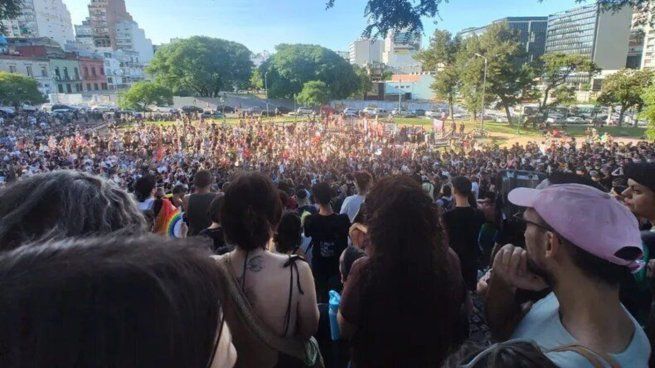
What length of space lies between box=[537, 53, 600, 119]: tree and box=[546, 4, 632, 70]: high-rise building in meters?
44.7

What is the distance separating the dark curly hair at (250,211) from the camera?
76.7 inches

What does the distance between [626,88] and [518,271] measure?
4015 centimetres

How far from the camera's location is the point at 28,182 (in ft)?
4.50

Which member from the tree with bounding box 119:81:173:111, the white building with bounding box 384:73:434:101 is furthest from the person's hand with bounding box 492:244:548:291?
the white building with bounding box 384:73:434:101

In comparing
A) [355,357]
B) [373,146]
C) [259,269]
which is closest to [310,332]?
[355,357]

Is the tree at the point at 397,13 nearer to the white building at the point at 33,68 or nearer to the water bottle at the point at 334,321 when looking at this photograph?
the water bottle at the point at 334,321

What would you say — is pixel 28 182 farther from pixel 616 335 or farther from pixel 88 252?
pixel 616 335

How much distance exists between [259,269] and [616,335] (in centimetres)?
140

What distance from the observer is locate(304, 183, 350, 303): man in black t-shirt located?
→ 136 inches

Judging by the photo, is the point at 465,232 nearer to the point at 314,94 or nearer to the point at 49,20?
the point at 314,94

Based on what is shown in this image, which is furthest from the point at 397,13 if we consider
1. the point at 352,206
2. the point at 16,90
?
the point at 16,90

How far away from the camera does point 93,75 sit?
67.8 metres

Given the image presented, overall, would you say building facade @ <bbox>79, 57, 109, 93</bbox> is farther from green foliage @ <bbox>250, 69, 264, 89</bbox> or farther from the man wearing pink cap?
the man wearing pink cap

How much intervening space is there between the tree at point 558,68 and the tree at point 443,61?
25.4ft
